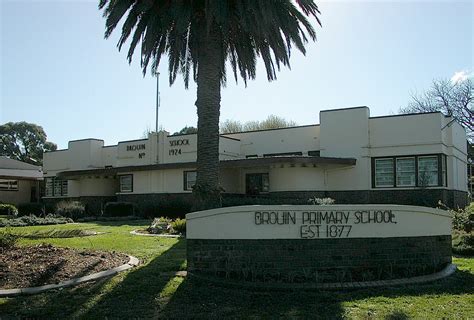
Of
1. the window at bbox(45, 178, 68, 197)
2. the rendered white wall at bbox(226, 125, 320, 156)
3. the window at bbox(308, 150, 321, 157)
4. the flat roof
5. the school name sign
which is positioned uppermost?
the rendered white wall at bbox(226, 125, 320, 156)

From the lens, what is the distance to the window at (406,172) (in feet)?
89.2

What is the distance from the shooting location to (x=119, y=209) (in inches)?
1206

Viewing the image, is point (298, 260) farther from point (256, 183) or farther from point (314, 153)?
point (314, 153)

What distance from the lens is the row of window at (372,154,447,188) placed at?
26672 millimetres

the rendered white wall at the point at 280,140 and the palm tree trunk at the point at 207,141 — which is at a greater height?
the rendered white wall at the point at 280,140

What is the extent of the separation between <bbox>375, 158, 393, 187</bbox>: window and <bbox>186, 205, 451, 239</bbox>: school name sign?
18078 mm

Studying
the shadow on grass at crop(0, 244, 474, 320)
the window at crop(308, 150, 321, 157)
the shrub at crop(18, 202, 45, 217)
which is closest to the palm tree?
the shadow on grass at crop(0, 244, 474, 320)

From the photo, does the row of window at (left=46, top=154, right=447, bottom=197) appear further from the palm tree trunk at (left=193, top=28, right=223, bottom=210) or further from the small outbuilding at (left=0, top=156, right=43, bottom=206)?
the small outbuilding at (left=0, top=156, right=43, bottom=206)

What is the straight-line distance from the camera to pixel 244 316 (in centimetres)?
714

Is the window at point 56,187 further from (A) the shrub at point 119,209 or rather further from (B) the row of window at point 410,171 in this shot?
(B) the row of window at point 410,171

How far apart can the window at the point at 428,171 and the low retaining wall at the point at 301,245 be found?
17.3 metres

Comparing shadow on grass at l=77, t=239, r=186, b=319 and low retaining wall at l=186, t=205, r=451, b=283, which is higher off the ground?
low retaining wall at l=186, t=205, r=451, b=283

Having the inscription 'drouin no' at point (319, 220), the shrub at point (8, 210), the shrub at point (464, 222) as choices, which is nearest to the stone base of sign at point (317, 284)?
the inscription 'drouin no' at point (319, 220)

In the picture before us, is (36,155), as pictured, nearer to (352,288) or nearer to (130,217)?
(130,217)
